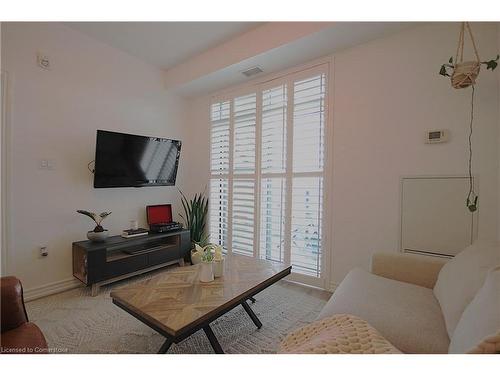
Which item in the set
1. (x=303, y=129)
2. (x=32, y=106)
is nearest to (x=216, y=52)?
(x=303, y=129)

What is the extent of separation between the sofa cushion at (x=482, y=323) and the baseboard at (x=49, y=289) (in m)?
3.21

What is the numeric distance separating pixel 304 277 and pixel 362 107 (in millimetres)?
1911

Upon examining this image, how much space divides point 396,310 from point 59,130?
331 centimetres

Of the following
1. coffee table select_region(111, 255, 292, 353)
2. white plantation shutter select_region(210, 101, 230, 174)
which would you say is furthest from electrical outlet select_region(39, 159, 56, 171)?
white plantation shutter select_region(210, 101, 230, 174)

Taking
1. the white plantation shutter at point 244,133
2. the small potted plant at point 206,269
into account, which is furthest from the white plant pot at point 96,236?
the white plantation shutter at point 244,133

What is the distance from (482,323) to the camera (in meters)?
0.83

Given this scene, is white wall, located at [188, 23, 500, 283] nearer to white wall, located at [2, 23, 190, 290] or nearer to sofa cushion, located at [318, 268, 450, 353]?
sofa cushion, located at [318, 268, 450, 353]

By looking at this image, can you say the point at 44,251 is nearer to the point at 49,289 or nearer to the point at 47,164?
the point at 49,289

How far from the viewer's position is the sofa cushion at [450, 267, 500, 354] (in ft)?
2.30

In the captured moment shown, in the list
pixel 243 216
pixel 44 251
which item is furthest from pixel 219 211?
pixel 44 251

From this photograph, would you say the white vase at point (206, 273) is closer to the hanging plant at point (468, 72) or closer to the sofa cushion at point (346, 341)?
the sofa cushion at point (346, 341)

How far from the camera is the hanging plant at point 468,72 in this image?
5.16 ft
